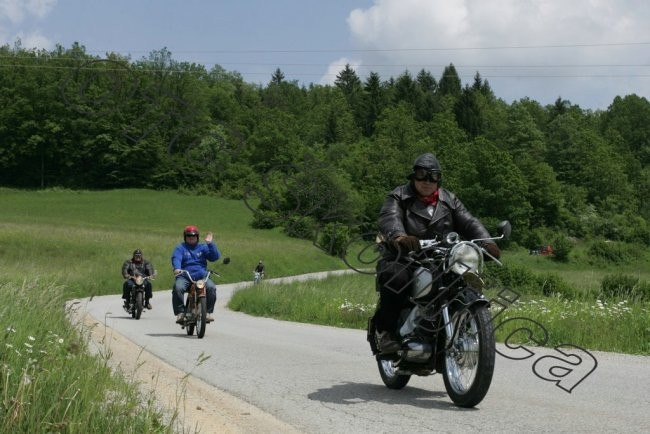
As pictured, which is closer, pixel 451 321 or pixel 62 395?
pixel 62 395

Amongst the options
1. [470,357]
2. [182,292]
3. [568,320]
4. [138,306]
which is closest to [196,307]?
[182,292]

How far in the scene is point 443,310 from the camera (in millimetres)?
6121

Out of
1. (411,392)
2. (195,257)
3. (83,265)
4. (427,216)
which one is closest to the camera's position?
(427,216)

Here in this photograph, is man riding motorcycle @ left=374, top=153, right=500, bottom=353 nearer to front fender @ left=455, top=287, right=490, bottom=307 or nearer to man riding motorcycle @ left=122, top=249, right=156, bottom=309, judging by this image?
front fender @ left=455, top=287, right=490, bottom=307

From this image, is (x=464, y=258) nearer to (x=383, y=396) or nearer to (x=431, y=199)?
(x=431, y=199)

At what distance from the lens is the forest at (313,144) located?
27.8ft

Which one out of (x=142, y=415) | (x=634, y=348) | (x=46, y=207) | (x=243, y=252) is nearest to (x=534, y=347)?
Result: (x=634, y=348)

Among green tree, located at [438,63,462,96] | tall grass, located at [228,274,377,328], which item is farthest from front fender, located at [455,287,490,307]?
green tree, located at [438,63,462,96]

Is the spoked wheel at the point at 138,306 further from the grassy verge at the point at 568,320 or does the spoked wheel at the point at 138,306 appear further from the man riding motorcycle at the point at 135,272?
the grassy verge at the point at 568,320

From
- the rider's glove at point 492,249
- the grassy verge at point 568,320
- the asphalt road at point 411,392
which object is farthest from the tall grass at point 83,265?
the grassy verge at point 568,320

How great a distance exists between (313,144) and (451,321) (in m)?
41.1

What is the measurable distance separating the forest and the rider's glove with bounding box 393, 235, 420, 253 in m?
1.30

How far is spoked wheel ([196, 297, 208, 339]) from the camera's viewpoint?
45.7 ft

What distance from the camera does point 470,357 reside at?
5.90 meters
